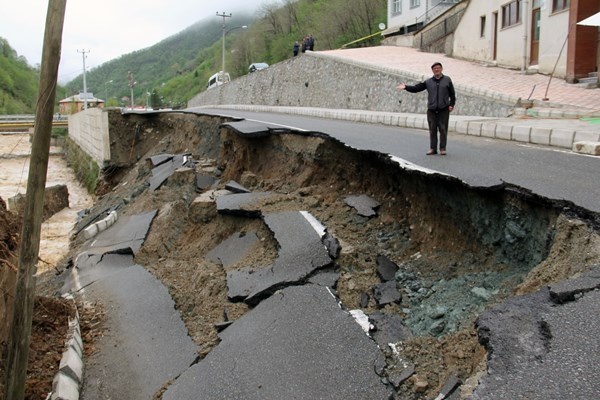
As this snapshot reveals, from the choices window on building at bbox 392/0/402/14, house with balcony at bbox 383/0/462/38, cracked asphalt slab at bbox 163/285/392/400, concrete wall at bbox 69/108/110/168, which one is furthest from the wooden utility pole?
window on building at bbox 392/0/402/14

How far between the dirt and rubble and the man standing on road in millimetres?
1183

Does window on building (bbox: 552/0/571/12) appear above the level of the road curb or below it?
above

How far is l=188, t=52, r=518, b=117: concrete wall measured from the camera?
15219 millimetres

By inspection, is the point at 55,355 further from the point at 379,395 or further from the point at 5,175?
the point at 5,175

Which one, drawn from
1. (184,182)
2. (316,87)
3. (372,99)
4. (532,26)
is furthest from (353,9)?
→ (184,182)

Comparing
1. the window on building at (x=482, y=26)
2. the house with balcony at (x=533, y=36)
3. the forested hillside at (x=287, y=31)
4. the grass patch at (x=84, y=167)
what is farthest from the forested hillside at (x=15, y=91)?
the window on building at (x=482, y=26)

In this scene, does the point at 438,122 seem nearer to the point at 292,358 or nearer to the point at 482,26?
the point at 292,358

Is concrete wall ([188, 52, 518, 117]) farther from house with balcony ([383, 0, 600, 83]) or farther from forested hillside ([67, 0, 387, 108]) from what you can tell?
forested hillside ([67, 0, 387, 108])

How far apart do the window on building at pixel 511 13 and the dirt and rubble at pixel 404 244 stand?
1326 centimetres

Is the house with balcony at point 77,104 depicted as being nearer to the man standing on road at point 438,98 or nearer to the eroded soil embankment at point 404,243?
the eroded soil embankment at point 404,243

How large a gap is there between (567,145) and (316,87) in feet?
68.8

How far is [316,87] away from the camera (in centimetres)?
2895

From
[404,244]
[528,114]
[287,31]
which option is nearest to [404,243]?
[404,244]

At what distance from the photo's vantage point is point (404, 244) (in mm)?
6055
